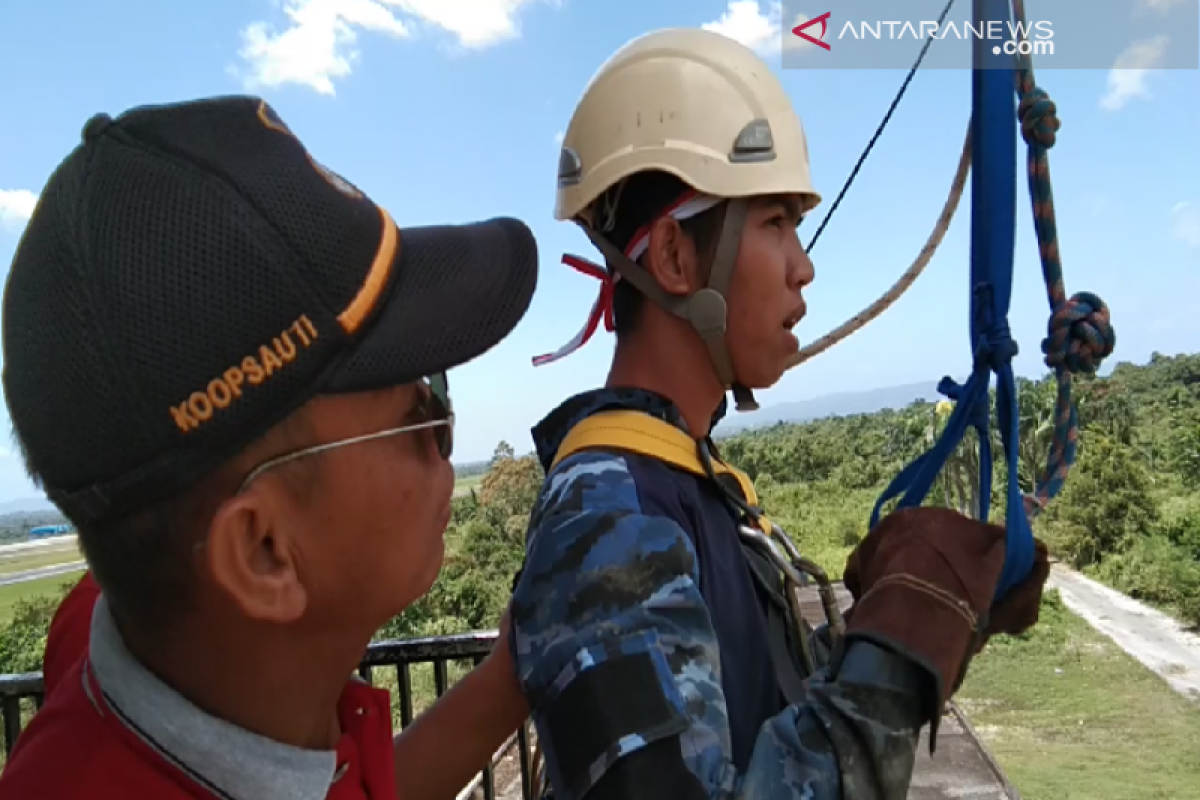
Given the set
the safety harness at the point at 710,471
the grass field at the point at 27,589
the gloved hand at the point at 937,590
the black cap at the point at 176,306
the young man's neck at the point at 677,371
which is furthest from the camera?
the grass field at the point at 27,589

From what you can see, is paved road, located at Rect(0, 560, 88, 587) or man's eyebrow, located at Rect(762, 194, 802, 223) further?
paved road, located at Rect(0, 560, 88, 587)

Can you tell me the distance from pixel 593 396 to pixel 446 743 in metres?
0.75

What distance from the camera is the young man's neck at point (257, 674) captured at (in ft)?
3.79

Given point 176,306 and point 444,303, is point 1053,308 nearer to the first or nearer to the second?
point 444,303

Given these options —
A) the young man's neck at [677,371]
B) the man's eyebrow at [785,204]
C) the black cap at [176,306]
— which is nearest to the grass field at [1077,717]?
the young man's neck at [677,371]

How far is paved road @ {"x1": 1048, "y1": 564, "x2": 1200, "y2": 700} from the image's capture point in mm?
26281

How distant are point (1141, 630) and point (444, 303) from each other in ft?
115

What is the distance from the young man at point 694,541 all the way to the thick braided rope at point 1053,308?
33 centimetres

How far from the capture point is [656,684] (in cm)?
130

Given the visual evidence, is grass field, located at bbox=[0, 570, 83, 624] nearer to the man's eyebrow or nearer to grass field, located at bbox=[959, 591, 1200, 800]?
grass field, located at bbox=[959, 591, 1200, 800]

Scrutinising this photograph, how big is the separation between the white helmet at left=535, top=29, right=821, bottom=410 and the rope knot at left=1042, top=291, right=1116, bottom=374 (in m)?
0.55

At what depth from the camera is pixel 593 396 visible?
1.77 meters

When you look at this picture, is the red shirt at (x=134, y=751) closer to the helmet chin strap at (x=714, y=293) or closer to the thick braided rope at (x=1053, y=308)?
the helmet chin strap at (x=714, y=293)

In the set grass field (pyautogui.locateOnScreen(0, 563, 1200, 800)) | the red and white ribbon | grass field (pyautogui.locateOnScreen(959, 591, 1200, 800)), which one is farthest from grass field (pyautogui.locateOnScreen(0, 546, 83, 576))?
the red and white ribbon
